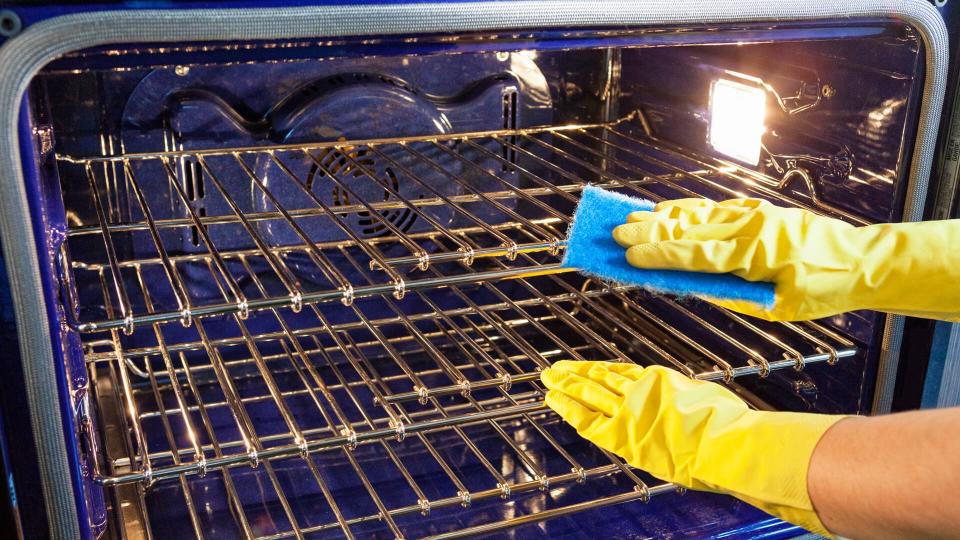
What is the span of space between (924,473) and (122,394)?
128 centimetres

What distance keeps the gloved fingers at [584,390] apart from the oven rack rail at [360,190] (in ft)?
0.73

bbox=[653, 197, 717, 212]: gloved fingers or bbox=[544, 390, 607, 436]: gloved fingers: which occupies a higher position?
bbox=[653, 197, 717, 212]: gloved fingers

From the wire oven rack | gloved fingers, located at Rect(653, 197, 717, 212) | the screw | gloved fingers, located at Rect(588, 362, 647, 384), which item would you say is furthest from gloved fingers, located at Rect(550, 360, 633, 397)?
the screw

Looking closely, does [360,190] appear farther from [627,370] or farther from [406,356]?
[627,370]

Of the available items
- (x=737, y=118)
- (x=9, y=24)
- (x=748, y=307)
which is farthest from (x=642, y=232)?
(x=9, y=24)

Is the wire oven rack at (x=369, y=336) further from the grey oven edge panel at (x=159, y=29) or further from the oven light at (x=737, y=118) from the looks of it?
the grey oven edge panel at (x=159, y=29)

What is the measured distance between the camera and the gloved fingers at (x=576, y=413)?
3.62 feet

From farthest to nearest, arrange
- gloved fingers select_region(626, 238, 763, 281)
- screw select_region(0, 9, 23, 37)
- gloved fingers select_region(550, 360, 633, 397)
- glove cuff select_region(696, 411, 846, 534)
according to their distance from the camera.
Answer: gloved fingers select_region(550, 360, 633, 397), gloved fingers select_region(626, 238, 763, 281), glove cuff select_region(696, 411, 846, 534), screw select_region(0, 9, 23, 37)

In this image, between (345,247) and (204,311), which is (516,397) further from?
(204,311)

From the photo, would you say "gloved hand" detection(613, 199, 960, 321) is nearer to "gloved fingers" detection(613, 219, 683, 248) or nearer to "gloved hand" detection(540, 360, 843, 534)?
"gloved fingers" detection(613, 219, 683, 248)

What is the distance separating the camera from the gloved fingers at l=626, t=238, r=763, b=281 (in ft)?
3.33

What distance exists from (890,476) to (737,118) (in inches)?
32.3

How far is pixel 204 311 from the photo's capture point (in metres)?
1.08

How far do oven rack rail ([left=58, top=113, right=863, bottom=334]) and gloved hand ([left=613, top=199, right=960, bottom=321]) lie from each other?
24 cm
